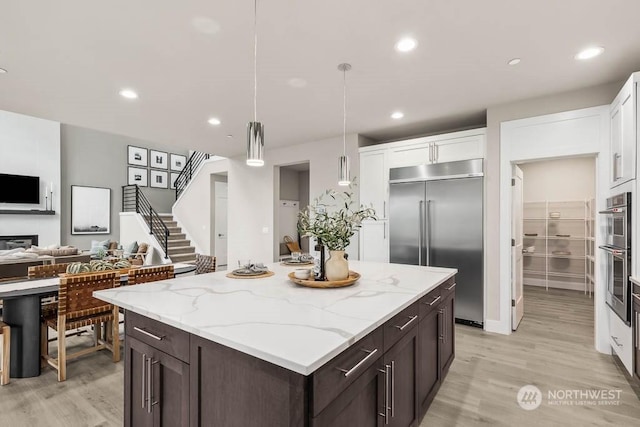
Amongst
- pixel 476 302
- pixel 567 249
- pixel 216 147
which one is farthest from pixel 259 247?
pixel 567 249

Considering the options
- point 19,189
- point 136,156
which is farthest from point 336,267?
point 136,156

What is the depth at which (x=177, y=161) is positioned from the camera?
10.4 m

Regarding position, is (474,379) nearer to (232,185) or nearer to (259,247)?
(259,247)

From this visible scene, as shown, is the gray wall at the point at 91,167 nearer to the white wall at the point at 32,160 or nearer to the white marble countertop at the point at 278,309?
the white wall at the point at 32,160

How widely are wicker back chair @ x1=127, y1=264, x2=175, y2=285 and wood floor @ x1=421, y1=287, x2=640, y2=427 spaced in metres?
2.65

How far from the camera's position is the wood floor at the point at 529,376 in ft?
7.05

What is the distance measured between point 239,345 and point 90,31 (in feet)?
8.39

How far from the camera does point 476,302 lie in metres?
3.88

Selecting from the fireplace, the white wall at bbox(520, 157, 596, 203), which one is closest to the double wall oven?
the white wall at bbox(520, 157, 596, 203)

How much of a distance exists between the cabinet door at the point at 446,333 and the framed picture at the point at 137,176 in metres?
9.59

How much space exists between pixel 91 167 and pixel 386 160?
8.22 metres

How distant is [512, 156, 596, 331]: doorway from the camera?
5.70 metres

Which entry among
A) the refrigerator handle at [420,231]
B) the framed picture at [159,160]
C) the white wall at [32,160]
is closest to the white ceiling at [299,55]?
the refrigerator handle at [420,231]

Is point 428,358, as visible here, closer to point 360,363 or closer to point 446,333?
point 446,333
